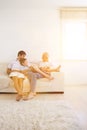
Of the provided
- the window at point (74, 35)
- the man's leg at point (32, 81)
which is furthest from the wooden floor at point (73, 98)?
the window at point (74, 35)

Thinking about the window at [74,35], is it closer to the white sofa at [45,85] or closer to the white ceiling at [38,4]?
the white ceiling at [38,4]

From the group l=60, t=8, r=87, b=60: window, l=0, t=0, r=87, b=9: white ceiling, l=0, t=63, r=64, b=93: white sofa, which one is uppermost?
l=0, t=0, r=87, b=9: white ceiling

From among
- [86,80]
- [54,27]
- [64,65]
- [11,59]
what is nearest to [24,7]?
[54,27]

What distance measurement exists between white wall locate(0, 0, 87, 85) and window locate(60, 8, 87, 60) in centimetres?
18

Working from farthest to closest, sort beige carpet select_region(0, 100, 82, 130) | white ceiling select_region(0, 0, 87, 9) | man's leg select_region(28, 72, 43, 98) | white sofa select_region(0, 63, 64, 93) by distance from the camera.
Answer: white ceiling select_region(0, 0, 87, 9) < white sofa select_region(0, 63, 64, 93) < man's leg select_region(28, 72, 43, 98) < beige carpet select_region(0, 100, 82, 130)

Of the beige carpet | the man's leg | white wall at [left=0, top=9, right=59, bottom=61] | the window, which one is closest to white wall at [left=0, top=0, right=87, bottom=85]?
white wall at [left=0, top=9, right=59, bottom=61]

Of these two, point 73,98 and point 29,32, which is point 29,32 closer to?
point 29,32

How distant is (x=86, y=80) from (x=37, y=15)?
7.06ft

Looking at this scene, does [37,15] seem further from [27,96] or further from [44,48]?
[27,96]

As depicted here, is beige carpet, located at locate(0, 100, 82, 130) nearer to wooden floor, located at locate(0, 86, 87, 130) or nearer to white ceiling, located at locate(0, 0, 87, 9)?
wooden floor, located at locate(0, 86, 87, 130)

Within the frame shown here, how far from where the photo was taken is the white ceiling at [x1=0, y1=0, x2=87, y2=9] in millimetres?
5680

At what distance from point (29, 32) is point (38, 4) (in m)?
0.74

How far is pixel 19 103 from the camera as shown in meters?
4.08

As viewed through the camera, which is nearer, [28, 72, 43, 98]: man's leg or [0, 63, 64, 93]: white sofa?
[28, 72, 43, 98]: man's leg
